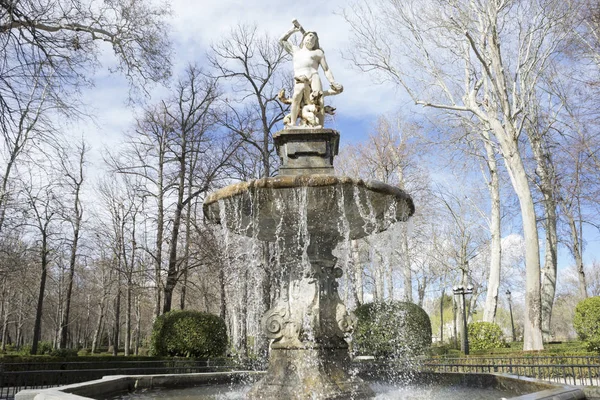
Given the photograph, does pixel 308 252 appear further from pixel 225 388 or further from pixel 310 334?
pixel 225 388

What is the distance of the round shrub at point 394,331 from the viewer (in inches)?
719

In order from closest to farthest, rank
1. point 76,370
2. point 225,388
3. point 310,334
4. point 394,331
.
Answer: point 310,334
point 225,388
point 76,370
point 394,331

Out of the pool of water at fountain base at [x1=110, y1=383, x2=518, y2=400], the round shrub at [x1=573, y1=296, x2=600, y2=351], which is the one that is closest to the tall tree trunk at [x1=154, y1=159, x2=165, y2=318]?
the pool of water at fountain base at [x1=110, y1=383, x2=518, y2=400]

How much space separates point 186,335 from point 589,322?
47.8 ft

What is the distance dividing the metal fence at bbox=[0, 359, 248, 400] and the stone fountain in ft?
20.6

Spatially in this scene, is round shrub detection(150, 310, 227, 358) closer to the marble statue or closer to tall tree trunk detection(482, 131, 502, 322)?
the marble statue

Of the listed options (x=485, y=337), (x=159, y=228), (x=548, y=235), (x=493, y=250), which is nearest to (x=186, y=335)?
(x=159, y=228)

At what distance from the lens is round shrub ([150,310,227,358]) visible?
17797 millimetres

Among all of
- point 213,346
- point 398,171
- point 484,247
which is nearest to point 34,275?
point 213,346

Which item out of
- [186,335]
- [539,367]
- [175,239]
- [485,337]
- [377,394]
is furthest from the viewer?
[175,239]

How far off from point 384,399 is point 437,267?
31.0m

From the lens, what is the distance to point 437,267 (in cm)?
3622

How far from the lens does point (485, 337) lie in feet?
67.4

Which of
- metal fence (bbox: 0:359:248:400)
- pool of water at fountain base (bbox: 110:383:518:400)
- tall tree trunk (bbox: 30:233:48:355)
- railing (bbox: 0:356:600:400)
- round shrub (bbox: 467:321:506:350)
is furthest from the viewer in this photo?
tall tree trunk (bbox: 30:233:48:355)
